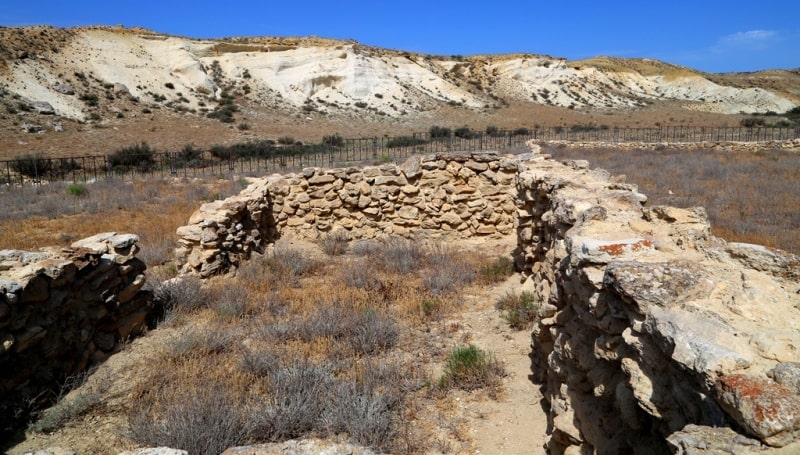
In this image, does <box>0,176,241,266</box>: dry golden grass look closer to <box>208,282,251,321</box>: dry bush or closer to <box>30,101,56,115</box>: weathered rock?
<box>208,282,251,321</box>: dry bush

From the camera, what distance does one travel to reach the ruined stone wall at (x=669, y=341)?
176cm

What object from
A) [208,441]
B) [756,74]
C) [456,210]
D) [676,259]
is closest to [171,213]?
[456,210]

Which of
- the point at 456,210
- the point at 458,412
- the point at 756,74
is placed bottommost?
the point at 458,412

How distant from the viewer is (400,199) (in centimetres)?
962

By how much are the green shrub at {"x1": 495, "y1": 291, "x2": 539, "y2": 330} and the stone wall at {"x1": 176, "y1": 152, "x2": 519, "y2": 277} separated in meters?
3.36

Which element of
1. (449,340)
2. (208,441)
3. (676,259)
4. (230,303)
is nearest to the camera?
(676,259)

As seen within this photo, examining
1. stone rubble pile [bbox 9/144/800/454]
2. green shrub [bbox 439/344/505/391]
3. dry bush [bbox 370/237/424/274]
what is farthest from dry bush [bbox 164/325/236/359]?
dry bush [bbox 370/237/424/274]

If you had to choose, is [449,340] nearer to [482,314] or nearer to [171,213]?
[482,314]

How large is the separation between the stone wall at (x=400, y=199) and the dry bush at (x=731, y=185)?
12.8ft

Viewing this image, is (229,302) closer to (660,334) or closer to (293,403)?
(293,403)

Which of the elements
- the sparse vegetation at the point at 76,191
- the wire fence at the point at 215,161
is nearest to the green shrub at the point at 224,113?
the wire fence at the point at 215,161

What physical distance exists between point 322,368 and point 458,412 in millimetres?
1161

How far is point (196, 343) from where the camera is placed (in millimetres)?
4734

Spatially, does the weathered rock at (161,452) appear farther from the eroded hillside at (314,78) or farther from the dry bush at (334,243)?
the eroded hillside at (314,78)
